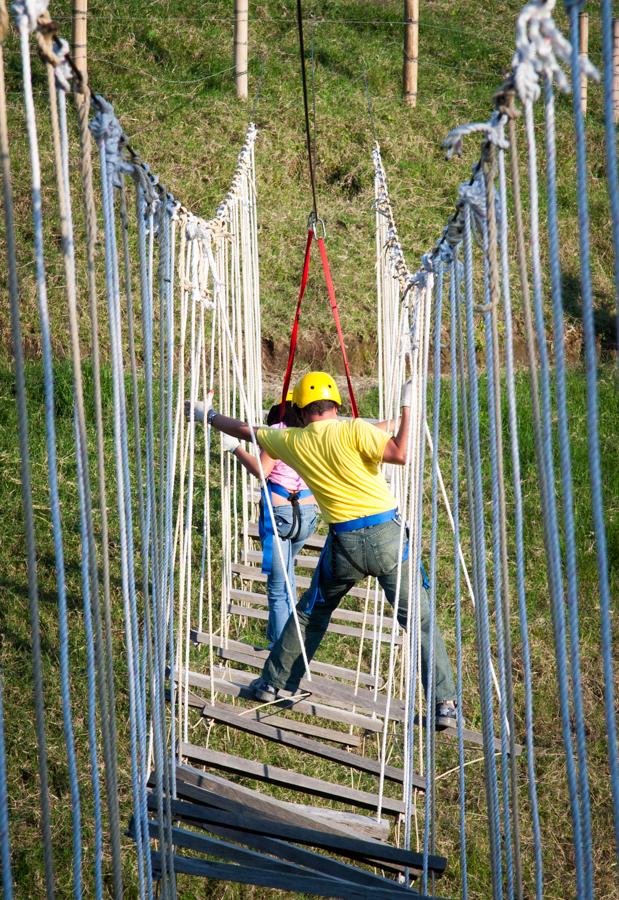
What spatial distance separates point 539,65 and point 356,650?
3.53 metres

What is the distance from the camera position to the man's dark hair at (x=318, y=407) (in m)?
3.16

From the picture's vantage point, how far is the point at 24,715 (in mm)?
4172

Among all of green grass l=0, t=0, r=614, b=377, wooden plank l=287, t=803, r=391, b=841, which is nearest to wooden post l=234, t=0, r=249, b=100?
green grass l=0, t=0, r=614, b=377

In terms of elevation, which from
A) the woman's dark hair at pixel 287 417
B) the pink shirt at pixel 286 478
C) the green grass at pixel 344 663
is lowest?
the green grass at pixel 344 663

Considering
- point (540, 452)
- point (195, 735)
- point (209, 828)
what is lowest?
point (195, 735)

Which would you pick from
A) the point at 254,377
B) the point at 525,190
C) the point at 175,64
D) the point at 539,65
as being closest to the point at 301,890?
the point at 539,65

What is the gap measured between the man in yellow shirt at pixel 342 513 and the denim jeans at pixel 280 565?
1.31ft

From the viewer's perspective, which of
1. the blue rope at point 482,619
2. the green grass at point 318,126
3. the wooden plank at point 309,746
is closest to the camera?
the blue rope at point 482,619

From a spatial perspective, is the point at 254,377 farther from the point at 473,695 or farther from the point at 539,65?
the point at 539,65

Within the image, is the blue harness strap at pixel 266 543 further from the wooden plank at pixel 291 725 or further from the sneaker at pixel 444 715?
the sneaker at pixel 444 715

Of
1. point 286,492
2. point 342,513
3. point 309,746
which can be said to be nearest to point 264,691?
point 309,746

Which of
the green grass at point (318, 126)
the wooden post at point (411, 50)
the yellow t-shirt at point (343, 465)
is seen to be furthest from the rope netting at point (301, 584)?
the wooden post at point (411, 50)

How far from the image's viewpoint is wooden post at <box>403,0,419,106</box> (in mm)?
8039

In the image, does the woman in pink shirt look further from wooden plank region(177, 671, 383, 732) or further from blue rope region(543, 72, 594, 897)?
blue rope region(543, 72, 594, 897)
